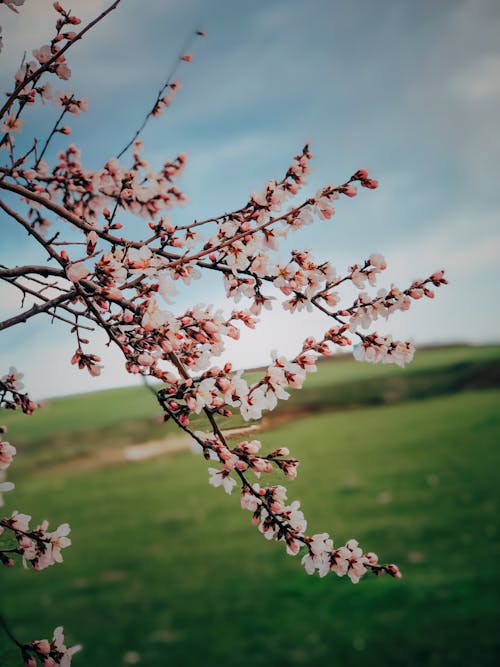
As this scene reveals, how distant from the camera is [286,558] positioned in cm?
681

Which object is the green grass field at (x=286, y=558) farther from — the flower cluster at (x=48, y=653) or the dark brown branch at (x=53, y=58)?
the dark brown branch at (x=53, y=58)

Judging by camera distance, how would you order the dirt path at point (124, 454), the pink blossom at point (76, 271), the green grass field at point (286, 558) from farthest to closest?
the dirt path at point (124, 454), the green grass field at point (286, 558), the pink blossom at point (76, 271)

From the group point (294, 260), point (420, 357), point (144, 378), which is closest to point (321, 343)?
point (294, 260)

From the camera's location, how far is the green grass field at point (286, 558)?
4.96 m

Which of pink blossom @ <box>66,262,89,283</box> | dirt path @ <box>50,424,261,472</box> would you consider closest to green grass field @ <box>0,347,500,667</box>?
dirt path @ <box>50,424,261,472</box>

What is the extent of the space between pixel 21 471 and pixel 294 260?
→ 41.1ft

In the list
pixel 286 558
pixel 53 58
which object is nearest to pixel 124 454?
pixel 286 558

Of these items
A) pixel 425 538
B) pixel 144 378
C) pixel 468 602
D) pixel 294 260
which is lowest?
pixel 468 602

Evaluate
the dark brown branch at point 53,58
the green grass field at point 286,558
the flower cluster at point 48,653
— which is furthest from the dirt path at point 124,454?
the dark brown branch at point 53,58

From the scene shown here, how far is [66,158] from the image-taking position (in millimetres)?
2648

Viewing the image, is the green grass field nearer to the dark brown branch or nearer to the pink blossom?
the pink blossom

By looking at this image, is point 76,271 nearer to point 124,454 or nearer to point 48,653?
point 48,653

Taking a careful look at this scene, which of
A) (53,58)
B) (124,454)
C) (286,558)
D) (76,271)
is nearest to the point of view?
(76,271)

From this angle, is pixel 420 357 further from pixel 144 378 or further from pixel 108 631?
pixel 144 378
